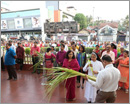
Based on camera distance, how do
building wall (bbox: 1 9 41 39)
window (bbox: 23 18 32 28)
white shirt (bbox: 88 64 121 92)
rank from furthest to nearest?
window (bbox: 23 18 32 28) → building wall (bbox: 1 9 41 39) → white shirt (bbox: 88 64 121 92)

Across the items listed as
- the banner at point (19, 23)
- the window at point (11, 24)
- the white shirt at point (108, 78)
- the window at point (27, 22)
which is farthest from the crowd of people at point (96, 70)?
the window at point (11, 24)

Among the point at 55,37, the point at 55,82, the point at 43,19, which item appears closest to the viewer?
the point at 55,82

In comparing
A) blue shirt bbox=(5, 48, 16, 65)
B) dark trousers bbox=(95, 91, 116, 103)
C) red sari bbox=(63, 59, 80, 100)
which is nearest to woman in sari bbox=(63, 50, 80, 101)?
red sari bbox=(63, 59, 80, 100)

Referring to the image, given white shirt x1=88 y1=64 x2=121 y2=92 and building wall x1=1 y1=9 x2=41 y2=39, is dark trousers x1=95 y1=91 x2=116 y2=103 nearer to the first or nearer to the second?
white shirt x1=88 y1=64 x2=121 y2=92

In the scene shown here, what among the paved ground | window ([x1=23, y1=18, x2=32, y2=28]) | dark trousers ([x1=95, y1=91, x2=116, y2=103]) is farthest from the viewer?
window ([x1=23, y1=18, x2=32, y2=28])

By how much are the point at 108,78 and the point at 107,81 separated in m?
0.06

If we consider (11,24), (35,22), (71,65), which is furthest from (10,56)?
(11,24)

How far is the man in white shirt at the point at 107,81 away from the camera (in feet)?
6.16

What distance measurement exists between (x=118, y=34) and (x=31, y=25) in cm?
A: 2290

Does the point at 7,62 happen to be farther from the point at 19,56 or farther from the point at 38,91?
the point at 38,91

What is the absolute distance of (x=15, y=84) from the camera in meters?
4.48

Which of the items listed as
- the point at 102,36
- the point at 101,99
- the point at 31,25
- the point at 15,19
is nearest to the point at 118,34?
the point at 102,36

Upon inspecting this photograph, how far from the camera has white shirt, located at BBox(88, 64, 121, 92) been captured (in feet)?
6.15

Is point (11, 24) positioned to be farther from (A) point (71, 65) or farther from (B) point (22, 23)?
(A) point (71, 65)
